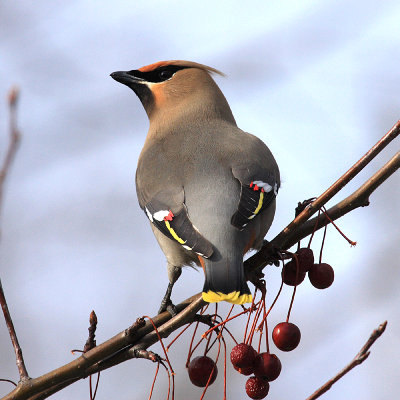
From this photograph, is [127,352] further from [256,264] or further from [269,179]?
[269,179]

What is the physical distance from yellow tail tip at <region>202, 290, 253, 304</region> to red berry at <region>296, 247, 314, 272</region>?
24 cm

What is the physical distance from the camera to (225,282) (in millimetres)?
2848

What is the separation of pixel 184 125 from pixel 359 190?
5.47ft

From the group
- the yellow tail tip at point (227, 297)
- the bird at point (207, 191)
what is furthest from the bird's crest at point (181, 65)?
the yellow tail tip at point (227, 297)

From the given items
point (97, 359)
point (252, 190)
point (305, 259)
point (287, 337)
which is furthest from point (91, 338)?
point (252, 190)

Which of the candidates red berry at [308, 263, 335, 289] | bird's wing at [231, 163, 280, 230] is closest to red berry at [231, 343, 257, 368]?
red berry at [308, 263, 335, 289]

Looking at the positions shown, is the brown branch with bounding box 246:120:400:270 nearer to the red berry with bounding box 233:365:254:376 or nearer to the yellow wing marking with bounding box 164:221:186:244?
the yellow wing marking with bounding box 164:221:186:244

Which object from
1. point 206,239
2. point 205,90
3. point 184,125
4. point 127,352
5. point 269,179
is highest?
point 205,90

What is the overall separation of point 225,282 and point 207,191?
54 cm

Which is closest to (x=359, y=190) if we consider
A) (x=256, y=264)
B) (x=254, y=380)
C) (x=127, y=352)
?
(x=256, y=264)

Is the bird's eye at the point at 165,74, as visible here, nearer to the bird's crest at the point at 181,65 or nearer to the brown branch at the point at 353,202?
the bird's crest at the point at 181,65

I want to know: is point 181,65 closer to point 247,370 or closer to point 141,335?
point 141,335

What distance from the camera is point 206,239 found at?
305 cm

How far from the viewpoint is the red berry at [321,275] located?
2.88 m
